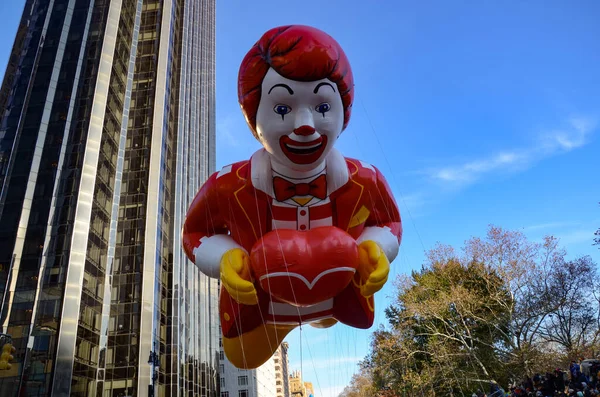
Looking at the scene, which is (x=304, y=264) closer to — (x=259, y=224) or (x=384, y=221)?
(x=259, y=224)

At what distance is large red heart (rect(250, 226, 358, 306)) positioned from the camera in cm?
430

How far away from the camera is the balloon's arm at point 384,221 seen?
5.12m

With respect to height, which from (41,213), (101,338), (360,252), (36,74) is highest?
(36,74)

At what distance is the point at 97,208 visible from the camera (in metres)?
24.7

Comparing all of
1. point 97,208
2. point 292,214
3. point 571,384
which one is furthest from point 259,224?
point 97,208

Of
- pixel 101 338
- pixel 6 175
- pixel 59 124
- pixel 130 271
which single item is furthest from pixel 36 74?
pixel 101 338

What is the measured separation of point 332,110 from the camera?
464 cm

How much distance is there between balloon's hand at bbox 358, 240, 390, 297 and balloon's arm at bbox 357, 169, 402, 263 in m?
0.37

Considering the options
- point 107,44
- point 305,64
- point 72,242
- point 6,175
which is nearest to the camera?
point 305,64

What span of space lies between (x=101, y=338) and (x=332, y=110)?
22184 mm

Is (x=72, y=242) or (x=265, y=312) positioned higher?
(x=72, y=242)

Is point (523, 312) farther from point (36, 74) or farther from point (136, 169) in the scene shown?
point (36, 74)

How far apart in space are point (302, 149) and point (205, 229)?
1.53 m

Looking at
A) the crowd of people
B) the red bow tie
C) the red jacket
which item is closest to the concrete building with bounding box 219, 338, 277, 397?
the crowd of people
